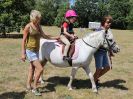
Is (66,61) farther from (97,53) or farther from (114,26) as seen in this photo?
(114,26)

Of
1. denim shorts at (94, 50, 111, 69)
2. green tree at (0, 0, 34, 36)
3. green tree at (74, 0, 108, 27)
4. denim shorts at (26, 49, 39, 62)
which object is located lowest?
green tree at (74, 0, 108, 27)

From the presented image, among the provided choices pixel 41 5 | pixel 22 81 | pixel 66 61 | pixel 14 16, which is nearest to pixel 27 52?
pixel 66 61

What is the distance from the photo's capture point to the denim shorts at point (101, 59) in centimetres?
964

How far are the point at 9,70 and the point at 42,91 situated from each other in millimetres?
3415

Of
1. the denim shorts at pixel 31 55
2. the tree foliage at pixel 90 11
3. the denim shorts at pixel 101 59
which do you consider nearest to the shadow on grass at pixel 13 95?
the denim shorts at pixel 31 55

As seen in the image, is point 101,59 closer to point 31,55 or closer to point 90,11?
point 31,55

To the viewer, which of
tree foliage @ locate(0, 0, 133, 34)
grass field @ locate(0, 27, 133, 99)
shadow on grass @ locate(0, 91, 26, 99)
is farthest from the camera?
tree foliage @ locate(0, 0, 133, 34)

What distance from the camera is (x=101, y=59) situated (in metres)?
9.64

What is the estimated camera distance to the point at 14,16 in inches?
1111

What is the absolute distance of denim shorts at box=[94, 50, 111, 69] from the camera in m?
9.64

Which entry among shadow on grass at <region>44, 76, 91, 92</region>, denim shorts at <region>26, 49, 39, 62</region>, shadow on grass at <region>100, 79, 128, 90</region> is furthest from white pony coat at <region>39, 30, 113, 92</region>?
shadow on grass at <region>100, 79, 128, 90</region>

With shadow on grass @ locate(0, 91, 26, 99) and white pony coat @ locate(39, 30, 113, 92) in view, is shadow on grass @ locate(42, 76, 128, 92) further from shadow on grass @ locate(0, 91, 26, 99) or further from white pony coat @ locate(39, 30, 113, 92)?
shadow on grass @ locate(0, 91, 26, 99)

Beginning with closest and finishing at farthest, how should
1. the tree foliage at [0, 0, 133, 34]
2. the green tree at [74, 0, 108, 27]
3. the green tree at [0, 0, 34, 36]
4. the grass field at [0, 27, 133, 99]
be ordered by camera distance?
1. the grass field at [0, 27, 133, 99]
2. the green tree at [0, 0, 34, 36]
3. the tree foliage at [0, 0, 133, 34]
4. the green tree at [74, 0, 108, 27]

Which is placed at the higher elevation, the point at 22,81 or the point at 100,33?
the point at 100,33
